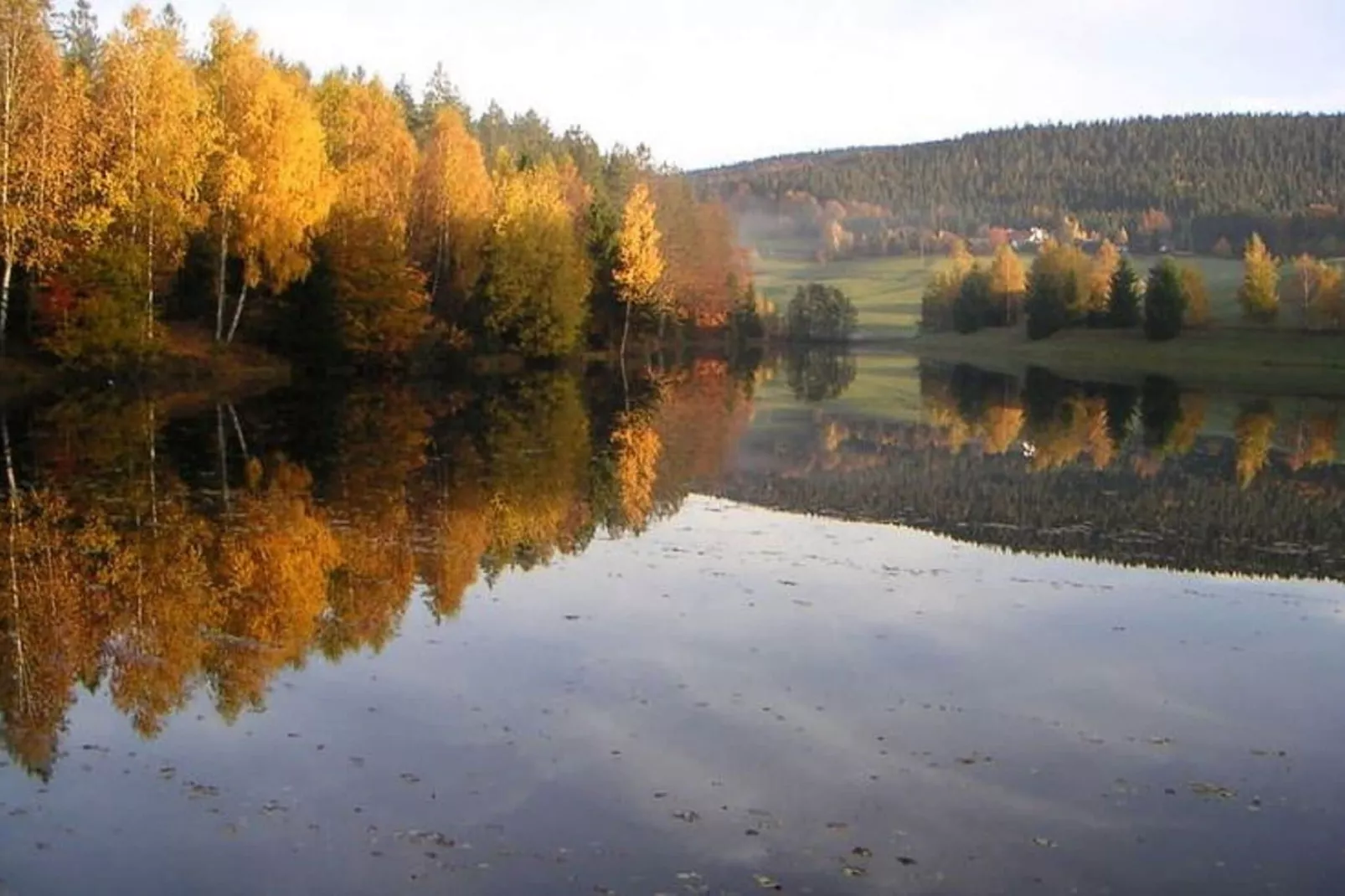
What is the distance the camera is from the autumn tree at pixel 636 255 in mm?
84062

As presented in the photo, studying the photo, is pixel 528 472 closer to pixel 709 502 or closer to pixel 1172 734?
pixel 709 502

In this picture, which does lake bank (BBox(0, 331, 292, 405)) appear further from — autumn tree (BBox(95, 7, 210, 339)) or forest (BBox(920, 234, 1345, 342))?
forest (BBox(920, 234, 1345, 342))

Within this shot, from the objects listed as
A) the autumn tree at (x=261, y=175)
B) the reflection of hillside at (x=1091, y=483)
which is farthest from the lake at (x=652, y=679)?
the autumn tree at (x=261, y=175)

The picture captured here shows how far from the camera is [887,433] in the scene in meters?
46.3

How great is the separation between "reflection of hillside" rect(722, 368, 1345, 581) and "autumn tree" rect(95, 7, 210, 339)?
24.8 meters

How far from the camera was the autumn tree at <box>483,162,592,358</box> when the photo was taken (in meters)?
69.1

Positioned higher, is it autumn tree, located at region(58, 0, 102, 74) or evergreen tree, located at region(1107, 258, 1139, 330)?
autumn tree, located at region(58, 0, 102, 74)

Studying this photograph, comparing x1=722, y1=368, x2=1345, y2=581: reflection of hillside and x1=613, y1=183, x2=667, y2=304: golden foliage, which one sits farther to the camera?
x1=613, y1=183, x2=667, y2=304: golden foliage

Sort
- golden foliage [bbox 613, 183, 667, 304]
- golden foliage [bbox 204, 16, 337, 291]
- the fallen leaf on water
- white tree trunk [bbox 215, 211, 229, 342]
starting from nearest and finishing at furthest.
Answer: the fallen leaf on water → golden foliage [bbox 204, 16, 337, 291] → white tree trunk [bbox 215, 211, 229, 342] → golden foliage [bbox 613, 183, 667, 304]

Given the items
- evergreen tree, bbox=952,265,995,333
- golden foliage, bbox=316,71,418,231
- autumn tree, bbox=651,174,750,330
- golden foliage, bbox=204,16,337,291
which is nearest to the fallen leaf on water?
golden foliage, bbox=204,16,337,291

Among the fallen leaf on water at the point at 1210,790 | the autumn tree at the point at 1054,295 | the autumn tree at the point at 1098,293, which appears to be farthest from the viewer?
the autumn tree at the point at 1054,295

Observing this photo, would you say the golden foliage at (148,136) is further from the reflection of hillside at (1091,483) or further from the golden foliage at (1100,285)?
the golden foliage at (1100,285)

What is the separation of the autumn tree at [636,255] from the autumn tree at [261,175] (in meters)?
31.1

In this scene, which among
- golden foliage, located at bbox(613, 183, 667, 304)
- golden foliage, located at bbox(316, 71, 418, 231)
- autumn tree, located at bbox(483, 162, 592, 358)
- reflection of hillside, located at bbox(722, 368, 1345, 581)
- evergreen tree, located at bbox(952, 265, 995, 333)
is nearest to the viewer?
reflection of hillside, located at bbox(722, 368, 1345, 581)
